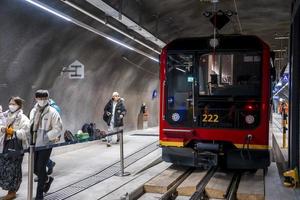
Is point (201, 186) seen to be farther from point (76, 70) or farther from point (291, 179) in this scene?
point (76, 70)

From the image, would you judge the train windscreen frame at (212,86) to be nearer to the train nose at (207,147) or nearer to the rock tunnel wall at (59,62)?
the train nose at (207,147)

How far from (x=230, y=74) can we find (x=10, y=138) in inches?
162

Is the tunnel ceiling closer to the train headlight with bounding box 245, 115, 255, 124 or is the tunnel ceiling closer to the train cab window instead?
the train cab window

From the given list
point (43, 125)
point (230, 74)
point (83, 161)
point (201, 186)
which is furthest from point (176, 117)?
point (83, 161)

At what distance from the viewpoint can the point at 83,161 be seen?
9320 millimetres

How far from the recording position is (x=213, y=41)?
7586mm

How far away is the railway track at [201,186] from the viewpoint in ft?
20.5

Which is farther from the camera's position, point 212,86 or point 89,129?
point 89,129

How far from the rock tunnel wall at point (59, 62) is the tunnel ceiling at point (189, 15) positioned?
1.90 ft

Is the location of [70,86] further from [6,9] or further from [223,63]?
[223,63]

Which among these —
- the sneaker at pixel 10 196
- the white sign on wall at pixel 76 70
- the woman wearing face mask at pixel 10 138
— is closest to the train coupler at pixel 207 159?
the woman wearing face mask at pixel 10 138

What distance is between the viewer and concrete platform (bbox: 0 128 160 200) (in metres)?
7.05

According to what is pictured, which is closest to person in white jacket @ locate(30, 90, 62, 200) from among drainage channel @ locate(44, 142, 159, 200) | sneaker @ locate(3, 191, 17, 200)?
drainage channel @ locate(44, 142, 159, 200)

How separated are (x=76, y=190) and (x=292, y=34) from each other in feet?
16.4
